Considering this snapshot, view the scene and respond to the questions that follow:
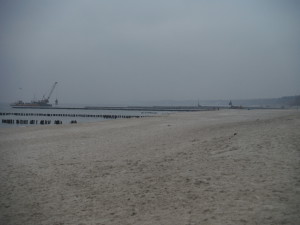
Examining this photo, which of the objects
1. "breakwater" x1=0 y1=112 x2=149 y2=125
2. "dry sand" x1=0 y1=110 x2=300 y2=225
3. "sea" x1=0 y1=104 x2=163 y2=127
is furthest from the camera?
"breakwater" x1=0 y1=112 x2=149 y2=125

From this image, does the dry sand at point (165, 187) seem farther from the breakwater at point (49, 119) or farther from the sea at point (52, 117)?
the breakwater at point (49, 119)

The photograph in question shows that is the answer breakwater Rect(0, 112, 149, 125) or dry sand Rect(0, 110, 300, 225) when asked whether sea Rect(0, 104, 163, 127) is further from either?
dry sand Rect(0, 110, 300, 225)

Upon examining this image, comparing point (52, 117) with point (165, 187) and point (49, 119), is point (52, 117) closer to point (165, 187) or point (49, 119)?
point (49, 119)

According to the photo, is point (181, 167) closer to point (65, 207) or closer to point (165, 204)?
point (165, 204)

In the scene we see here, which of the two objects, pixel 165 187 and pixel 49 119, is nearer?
pixel 165 187

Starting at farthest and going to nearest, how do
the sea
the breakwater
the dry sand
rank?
the breakwater → the sea → the dry sand

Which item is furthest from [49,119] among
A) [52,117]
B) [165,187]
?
[165,187]

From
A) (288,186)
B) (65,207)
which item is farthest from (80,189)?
(288,186)

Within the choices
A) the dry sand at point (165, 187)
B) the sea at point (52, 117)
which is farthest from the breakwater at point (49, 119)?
the dry sand at point (165, 187)

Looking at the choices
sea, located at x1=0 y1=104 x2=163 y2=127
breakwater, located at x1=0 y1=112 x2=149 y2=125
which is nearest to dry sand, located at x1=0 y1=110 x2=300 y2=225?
sea, located at x1=0 y1=104 x2=163 y2=127

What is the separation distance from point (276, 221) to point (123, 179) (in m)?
4.14

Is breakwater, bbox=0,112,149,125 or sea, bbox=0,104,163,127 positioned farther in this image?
breakwater, bbox=0,112,149,125

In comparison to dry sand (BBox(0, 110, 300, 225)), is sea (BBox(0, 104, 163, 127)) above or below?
below

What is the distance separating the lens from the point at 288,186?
17.2 feet
